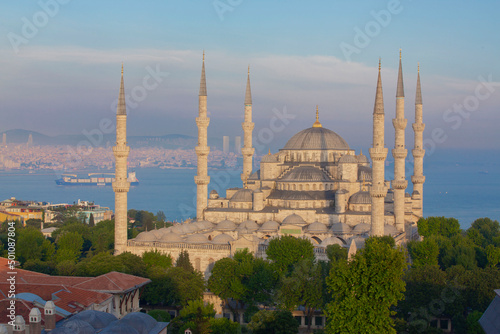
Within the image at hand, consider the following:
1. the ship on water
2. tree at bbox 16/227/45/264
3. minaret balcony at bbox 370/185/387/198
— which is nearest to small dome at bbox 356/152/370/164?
minaret balcony at bbox 370/185/387/198

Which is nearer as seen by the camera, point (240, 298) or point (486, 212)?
point (240, 298)

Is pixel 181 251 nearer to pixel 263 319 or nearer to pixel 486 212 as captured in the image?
pixel 263 319

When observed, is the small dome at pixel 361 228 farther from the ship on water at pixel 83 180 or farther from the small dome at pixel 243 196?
the ship on water at pixel 83 180

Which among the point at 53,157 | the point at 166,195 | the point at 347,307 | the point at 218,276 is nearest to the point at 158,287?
the point at 218,276

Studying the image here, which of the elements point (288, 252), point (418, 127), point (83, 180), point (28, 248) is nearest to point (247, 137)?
point (418, 127)

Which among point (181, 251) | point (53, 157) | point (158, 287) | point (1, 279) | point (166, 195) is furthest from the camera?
point (166, 195)

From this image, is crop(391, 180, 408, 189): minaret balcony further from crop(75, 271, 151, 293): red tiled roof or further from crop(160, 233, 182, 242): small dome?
crop(75, 271, 151, 293): red tiled roof

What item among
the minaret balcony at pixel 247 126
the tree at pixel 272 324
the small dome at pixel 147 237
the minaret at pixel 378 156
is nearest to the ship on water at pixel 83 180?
the minaret balcony at pixel 247 126

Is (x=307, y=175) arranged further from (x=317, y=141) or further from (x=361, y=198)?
(x=317, y=141)
